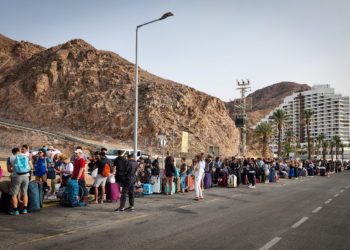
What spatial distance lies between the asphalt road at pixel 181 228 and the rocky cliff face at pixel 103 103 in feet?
169

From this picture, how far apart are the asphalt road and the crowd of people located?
0.79 metres

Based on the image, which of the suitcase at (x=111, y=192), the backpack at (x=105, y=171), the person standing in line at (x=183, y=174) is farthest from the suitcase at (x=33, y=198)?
the person standing in line at (x=183, y=174)

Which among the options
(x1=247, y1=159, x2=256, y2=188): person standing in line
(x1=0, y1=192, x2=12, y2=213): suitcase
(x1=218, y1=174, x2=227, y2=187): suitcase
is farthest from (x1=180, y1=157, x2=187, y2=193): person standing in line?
(x1=0, y1=192, x2=12, y2=213): suitcase

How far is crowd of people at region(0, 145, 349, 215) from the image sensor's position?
30.1ft

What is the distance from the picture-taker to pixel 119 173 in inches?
396

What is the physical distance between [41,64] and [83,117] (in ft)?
72.3

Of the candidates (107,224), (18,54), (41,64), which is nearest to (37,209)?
(107,224)

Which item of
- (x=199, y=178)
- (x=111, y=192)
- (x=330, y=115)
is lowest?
(x=111, y=192)

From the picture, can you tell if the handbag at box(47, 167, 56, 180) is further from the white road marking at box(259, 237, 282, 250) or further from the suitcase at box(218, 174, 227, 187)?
the suitcase at box(218, 174, 227, 187)

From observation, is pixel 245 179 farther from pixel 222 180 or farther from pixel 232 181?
pixel 232 181

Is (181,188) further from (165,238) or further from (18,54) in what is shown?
(18,54)

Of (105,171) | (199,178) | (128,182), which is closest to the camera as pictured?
(128,182)

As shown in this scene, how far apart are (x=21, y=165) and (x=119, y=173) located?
2791 mm

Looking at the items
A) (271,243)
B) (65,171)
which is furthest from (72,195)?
(271,243)
